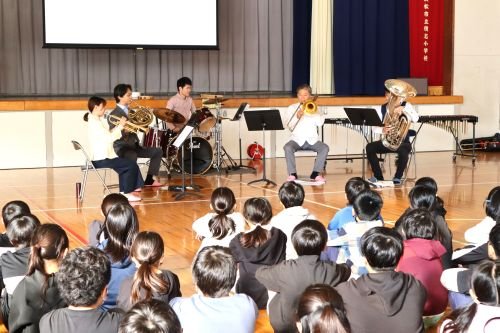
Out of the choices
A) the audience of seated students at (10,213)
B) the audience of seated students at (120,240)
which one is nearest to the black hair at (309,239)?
the audience of seated students at (120,240)

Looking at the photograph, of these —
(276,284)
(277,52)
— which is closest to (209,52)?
(277,52)

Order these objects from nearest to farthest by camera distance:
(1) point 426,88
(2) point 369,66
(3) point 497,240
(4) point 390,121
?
1. (3) point 497,240
2. (4) point 390,121
3. (1) point 426,88
4. (2) point 369,66

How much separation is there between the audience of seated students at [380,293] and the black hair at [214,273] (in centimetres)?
59

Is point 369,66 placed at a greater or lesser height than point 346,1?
lesser

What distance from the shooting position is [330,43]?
15.0 metres

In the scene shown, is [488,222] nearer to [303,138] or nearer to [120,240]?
[120,240]

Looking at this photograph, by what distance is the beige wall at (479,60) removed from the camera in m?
14.2

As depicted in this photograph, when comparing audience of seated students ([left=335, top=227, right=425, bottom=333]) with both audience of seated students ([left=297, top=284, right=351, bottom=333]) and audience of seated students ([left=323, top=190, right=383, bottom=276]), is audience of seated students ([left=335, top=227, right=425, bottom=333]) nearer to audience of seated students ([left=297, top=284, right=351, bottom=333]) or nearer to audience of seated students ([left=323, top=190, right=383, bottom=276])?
audience of seated students ([left=297, top=284, right=351, bottom=333])

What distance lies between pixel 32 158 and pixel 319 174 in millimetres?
4259

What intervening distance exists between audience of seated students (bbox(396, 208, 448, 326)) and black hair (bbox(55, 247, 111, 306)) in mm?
1791

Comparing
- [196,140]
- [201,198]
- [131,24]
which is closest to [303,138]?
[196,140]

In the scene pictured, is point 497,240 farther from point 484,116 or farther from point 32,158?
point 484,116

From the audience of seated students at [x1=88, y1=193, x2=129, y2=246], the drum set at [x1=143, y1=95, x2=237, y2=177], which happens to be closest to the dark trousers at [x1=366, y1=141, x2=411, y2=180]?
the drum set at [x1=143, y1=95, x2=237, y2=177]

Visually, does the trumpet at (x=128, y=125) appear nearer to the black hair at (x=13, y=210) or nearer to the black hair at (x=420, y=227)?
the black hair at (x=13, y=210)
